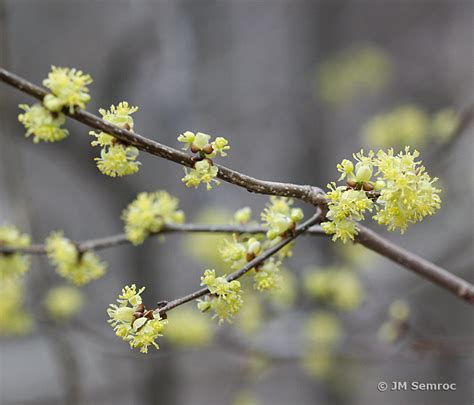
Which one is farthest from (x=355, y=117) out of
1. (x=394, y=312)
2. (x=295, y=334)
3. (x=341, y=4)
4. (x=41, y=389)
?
(x=394, y=312)

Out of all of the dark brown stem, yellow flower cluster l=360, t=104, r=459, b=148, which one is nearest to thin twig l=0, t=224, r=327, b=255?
the dark brown stem

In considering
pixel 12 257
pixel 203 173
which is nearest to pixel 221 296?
pixel 203 173

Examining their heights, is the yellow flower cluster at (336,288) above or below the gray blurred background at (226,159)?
below

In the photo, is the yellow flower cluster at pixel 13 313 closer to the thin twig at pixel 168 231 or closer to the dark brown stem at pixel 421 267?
the thin twig at pixel 168 231

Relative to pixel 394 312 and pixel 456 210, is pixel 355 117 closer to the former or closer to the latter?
pixel 456 210

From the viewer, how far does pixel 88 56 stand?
477cm

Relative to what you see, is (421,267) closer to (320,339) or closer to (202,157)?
(202,157)

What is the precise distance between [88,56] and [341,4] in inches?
97.1

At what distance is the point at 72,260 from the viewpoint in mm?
1541

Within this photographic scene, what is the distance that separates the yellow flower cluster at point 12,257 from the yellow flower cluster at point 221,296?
26.3 inches

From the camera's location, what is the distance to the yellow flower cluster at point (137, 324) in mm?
1010

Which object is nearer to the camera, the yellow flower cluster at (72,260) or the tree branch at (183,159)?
the tree branch at (183,159)

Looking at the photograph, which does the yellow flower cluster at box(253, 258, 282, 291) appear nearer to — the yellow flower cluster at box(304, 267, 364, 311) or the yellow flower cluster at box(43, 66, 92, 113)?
the yellow flower cluster at box(43, 66, 92, 113)

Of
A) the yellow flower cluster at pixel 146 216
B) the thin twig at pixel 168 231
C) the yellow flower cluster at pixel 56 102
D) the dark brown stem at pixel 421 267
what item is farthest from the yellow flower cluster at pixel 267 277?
the yellow flower cluster at pixel 56 102
